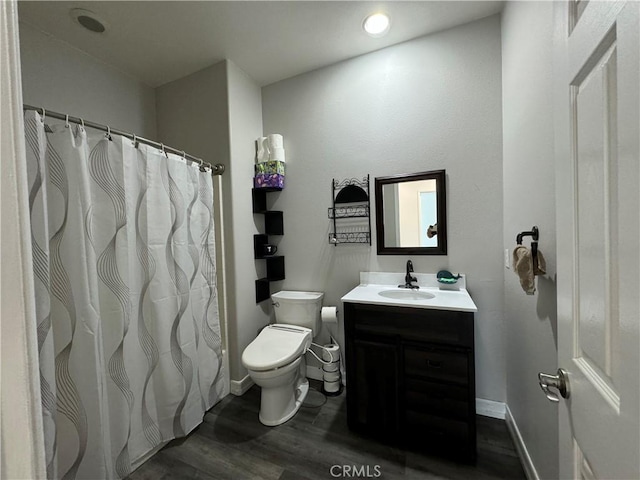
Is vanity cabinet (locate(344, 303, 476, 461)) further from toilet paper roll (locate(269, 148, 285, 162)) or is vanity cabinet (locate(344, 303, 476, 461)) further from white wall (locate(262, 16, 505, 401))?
toilet paper roll (locate(269, 148, 285, 162))

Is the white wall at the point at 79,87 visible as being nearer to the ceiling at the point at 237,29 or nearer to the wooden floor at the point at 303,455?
the ceiling at the point at 237,29

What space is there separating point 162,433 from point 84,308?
91cm

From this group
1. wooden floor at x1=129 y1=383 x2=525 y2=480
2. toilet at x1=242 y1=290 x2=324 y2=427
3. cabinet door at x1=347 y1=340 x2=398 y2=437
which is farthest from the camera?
toilet at x1=242 y1=290 x2=324 y2=427

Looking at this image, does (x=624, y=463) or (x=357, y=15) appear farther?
(x=357, y=15)

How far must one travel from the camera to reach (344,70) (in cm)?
206

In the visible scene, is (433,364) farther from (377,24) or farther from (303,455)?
(377,24)

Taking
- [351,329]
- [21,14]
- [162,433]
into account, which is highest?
[21,14]

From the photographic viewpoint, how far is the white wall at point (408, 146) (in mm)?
1704

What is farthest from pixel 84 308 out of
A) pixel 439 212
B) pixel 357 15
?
pixel 357 15

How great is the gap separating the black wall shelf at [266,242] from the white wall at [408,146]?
0.24 feet

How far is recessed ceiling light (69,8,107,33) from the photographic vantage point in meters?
1.53

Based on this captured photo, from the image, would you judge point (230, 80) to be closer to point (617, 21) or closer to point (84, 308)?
point (84, 308)

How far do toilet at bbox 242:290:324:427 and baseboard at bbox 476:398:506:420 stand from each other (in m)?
1.23

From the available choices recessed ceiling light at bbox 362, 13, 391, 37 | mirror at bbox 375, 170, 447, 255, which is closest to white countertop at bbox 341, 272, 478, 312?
mirror at bbox 375, 170, 447, 255
